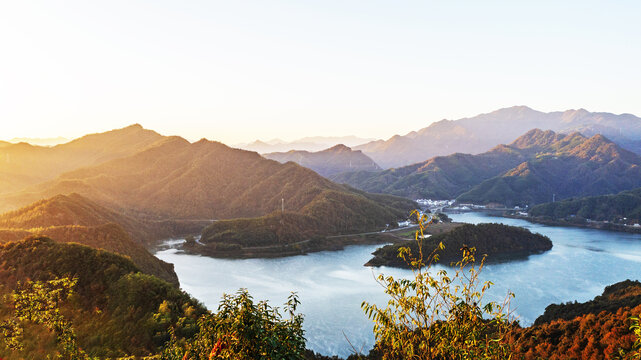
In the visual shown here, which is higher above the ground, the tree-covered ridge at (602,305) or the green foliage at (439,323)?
the green foliage at (439,323)

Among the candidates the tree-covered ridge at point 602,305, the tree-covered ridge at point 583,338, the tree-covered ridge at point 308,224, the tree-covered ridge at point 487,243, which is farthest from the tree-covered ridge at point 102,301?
the tree-covered ridge at point 487,243

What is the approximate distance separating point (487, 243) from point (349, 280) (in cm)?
6433

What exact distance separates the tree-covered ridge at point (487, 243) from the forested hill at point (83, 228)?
65140mm

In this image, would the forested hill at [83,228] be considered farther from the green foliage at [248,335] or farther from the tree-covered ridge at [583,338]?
the green foliage at [248,335]

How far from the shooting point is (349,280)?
99.7 metres

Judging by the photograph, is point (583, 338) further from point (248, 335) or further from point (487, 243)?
point (487, 243)

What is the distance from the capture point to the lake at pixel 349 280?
7244cm

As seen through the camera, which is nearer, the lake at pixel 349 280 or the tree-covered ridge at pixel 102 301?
the tree-covered ridge at pixel 102 301

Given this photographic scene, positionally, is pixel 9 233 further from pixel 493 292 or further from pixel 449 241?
pixel 449 241

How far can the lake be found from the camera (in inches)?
2852

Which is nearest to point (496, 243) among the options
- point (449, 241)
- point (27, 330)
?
point (449, 241)

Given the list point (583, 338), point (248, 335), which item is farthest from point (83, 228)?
point (248, 335)

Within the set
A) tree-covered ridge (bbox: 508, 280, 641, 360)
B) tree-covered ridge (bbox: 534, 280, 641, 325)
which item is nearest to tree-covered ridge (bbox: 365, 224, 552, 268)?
tree-covered ridge (bbox: 534, 280, 641, 325)

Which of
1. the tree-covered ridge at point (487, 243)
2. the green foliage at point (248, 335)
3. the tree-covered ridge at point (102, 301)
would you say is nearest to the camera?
the green foliage at point (248, 335)
